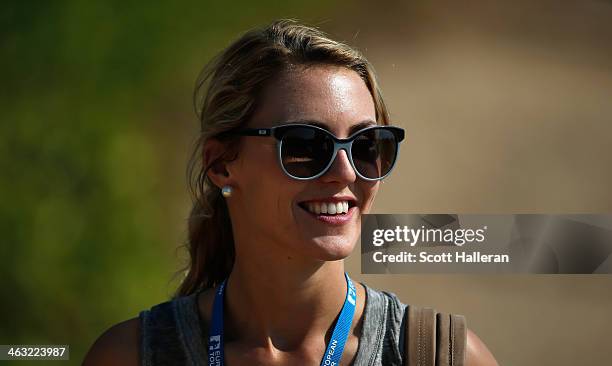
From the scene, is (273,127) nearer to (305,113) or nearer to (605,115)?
(305,113)

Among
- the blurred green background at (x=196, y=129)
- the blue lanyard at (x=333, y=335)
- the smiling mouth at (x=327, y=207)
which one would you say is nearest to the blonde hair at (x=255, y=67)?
the smiling mouth at (x=327, y=207)

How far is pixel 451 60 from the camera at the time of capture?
12.7 ft

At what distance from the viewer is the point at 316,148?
6.29ft

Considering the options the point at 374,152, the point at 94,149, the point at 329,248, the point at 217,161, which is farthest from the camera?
the point at 94,149

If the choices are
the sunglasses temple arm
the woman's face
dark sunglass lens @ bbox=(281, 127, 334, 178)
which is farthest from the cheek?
the sunglasses temple arm

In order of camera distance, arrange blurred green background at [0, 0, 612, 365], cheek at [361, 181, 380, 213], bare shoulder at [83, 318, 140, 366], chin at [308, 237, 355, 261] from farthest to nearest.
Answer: blurred green background at [0, 0, 612, 365] → bare shoulder at [83, 318, 140, 366] → cheek at [361, 181, 380, 213] → chin at [308, 237, 355, 261]

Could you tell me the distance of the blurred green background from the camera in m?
3.82

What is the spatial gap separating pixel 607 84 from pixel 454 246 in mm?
998

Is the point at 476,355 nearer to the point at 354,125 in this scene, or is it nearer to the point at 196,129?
the point at 354,125

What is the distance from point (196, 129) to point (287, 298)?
2006mm

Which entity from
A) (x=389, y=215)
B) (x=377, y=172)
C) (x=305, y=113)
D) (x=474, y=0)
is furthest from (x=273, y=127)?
(x=474, y=0)

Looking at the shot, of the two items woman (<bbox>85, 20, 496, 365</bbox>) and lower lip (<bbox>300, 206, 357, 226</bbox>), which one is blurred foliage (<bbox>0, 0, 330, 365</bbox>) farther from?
lower lip (<bbox>300, 206, 357, 226</bbox>)

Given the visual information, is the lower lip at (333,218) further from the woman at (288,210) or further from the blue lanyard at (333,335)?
the blue lanyard at (333,335)

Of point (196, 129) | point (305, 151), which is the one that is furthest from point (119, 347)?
point (196, 129)
